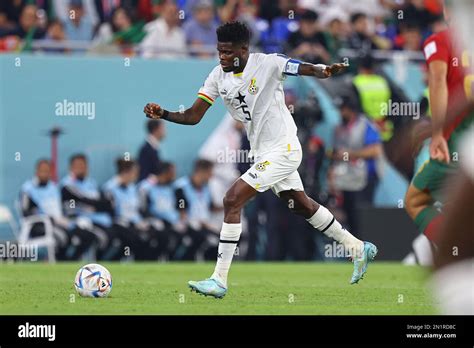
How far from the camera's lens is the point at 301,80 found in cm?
1938

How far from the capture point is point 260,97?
34.0ft

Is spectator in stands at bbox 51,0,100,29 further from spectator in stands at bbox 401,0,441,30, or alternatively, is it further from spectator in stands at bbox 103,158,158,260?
spectator in stands at bbox 401,0,441,30

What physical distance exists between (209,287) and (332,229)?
167cm

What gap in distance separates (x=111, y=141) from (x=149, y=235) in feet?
5.76

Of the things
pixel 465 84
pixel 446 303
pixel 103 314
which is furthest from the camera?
pixel 465 84

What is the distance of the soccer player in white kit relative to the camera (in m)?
9.86

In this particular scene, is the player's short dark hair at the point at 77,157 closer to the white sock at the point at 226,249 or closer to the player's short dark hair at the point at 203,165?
the player's short dark hair at the point at 203,165

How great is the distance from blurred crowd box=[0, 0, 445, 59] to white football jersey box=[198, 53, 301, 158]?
785cm

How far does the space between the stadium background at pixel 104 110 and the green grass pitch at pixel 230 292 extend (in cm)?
298

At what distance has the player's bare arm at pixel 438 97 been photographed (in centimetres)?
933

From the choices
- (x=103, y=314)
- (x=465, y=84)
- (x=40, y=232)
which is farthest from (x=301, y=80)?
(x=103, y=314)

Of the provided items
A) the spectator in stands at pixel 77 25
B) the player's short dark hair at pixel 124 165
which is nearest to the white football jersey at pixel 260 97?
the player's short dark hair at pixel 124 165

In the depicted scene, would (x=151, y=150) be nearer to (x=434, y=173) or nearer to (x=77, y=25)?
(x=77, y=25)

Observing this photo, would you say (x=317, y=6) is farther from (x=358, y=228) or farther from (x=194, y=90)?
(x=358, y=228)
